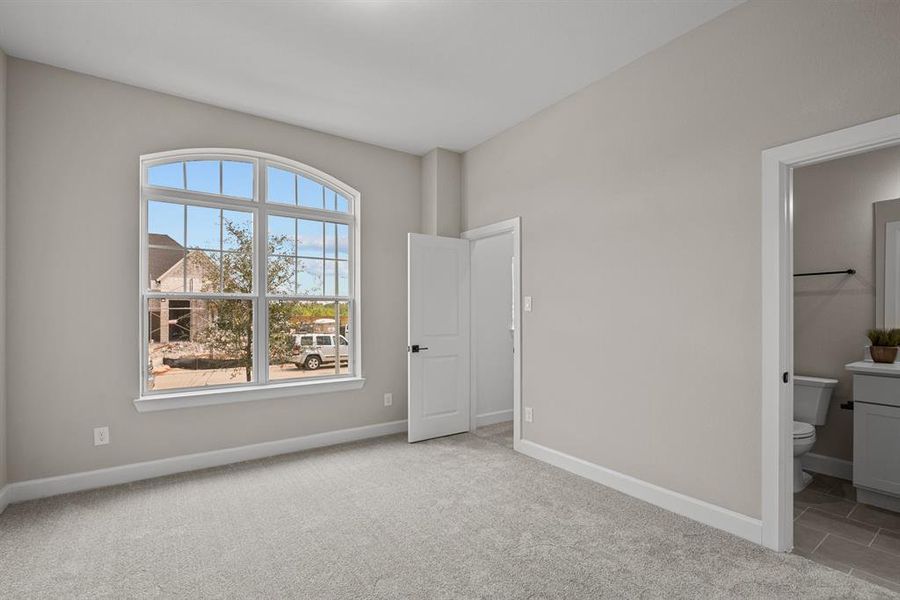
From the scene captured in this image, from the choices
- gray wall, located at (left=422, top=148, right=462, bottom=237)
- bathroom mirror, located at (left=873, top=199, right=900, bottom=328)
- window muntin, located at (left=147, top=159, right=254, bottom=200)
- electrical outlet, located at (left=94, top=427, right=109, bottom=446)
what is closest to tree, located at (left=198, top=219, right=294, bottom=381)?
window muntin, located at (left=147, top=159, right=254, bottom=200)

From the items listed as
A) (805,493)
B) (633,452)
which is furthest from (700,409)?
(805,493)

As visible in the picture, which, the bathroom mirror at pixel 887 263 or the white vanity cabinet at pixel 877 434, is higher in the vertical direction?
the bathroom mirror at pixel 887 263

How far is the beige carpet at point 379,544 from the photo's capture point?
200cm

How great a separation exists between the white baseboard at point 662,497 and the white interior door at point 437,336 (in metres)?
1.03

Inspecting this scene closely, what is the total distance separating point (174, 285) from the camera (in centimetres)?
353

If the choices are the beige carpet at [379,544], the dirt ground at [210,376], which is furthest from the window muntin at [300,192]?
the beige carpet at [379,544]

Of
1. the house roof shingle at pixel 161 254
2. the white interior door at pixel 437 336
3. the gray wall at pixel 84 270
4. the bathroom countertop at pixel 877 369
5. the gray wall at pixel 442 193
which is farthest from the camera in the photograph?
the gray wall at pixel 442 193

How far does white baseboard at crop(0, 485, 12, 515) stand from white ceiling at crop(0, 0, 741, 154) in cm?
274

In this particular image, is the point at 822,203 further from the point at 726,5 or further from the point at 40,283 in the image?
the point at 40,283

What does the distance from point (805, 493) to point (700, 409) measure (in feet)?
3.86

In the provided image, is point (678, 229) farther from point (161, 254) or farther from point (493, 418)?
point (161, 254)

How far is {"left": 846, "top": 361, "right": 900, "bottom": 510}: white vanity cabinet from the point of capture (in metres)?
2.74

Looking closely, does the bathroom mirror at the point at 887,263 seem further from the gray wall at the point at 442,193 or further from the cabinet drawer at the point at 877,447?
the gray wall at the point at 442,193

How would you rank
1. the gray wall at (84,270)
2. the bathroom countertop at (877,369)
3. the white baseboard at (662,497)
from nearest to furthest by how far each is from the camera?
the white baseboard at (662,497)
the bathroom countertop at (877,369)
the gray wall at (84,270)
